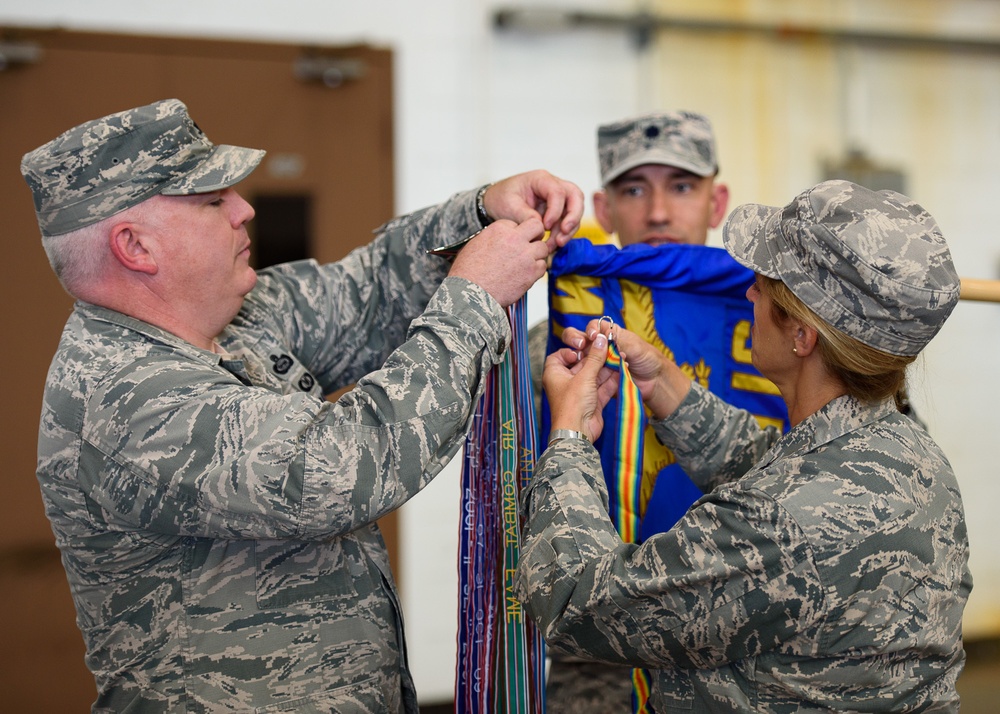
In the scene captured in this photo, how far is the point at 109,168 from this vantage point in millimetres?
1544

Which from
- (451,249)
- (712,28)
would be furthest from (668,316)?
(712,28)

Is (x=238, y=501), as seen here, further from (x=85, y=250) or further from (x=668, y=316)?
(x=668, y=316)

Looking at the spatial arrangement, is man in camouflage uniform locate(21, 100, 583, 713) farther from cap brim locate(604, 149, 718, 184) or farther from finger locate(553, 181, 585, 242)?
cap brim locate(604, 149, 718, 184)

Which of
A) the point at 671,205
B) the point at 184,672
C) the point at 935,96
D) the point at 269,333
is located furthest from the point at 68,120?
the point at 935,96

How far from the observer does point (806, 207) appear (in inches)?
55.3

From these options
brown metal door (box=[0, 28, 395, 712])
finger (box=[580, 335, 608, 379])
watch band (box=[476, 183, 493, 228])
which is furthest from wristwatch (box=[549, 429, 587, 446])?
brown metal door (box=[0, 28, 395, 712])

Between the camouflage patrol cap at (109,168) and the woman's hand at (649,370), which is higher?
the camouflage patrol cap at (109,168)

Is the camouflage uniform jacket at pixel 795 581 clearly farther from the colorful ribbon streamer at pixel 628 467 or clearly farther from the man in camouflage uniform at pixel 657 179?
the man in camouflage uniform at pixel 657 179

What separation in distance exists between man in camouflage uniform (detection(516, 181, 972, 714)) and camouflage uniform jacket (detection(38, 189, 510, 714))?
0.28 meters

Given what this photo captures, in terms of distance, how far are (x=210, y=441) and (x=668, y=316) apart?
1021 millimetres

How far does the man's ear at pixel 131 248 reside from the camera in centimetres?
157

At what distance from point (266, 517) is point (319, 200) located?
7.95ft

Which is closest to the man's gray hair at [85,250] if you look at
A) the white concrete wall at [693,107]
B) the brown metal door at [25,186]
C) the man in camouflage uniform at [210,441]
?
the man in camouflage uniform at [210,441]

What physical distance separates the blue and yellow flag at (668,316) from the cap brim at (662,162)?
1.07 ft
